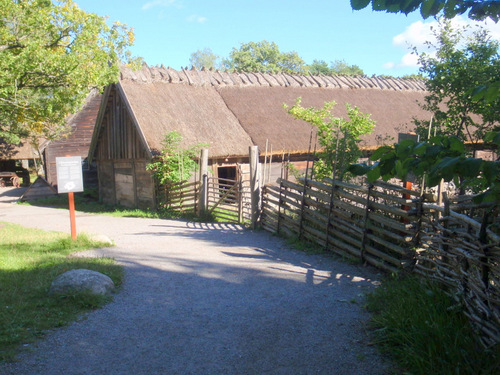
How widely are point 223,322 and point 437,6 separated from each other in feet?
12.1

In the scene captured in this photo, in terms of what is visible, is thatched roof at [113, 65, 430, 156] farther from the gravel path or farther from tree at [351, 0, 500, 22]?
tree at [351, 0, 500, 22]

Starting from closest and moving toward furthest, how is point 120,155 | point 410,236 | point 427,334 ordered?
point 427,334 → point 410,236 → point 120,155

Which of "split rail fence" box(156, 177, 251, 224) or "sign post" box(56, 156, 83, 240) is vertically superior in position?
"sign post" box(56, 156, 83, 240)

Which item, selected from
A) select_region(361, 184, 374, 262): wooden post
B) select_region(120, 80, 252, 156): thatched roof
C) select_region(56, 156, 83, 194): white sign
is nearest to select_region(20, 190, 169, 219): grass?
select_region(120, 80, 252, 156): thatched roof

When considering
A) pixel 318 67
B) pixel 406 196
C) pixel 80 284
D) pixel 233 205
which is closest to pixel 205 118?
pixel 233 205

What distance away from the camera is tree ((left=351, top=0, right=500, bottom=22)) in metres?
2.63

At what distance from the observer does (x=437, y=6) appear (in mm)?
2773

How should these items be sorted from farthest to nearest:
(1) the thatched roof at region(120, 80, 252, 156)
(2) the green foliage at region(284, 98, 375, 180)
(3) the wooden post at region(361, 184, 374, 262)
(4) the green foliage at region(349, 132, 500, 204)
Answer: (1) the thatched roof at region(120, 80, 252, 156) < (2) the green foliage at region(284, 98, 375, 180) < (3) the wooden post at region(361, 184, 374, 262) < (4) the green foliage at region(349, 132, 500, 204)

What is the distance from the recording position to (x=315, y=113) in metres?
11.4

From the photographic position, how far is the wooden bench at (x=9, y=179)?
1231 inches

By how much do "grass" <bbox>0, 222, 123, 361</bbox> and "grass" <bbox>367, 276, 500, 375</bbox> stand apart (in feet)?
10.7

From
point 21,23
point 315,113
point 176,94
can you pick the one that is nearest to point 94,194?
point 176,94

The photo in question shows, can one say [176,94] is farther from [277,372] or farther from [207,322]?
[277,372]

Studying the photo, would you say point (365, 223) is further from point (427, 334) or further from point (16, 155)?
point (16, 155)
